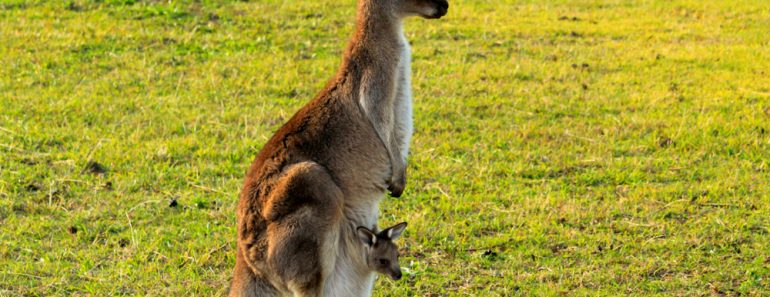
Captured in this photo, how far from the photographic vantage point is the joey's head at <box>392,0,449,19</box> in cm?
525

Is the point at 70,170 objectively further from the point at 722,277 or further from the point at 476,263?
the point at 722,277

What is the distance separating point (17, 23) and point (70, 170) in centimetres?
432

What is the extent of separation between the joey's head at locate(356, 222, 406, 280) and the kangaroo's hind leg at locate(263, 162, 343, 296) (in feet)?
1.04

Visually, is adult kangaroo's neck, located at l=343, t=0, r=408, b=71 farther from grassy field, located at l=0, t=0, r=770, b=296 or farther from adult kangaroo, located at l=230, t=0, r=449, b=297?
grassy field, located at l=0, t=0, r=770, b=296

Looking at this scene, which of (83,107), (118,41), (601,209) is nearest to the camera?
(601,209)

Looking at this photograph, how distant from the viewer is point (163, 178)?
7.48 m

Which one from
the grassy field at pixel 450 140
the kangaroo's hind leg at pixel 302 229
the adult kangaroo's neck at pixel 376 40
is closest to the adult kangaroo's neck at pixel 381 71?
the adult kangaroo's neck at pixel 376 40

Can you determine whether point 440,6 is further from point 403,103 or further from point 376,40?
point 403,103

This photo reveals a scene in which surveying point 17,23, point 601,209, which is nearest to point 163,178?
point 601,209

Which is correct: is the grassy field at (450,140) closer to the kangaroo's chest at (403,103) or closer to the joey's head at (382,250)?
the joey's head at (382,250)

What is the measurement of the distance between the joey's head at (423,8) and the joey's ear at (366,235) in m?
1.04

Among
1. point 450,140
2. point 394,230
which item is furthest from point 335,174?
point 450,140

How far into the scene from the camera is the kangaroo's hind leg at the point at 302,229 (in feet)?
15.2

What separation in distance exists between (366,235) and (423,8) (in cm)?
110
